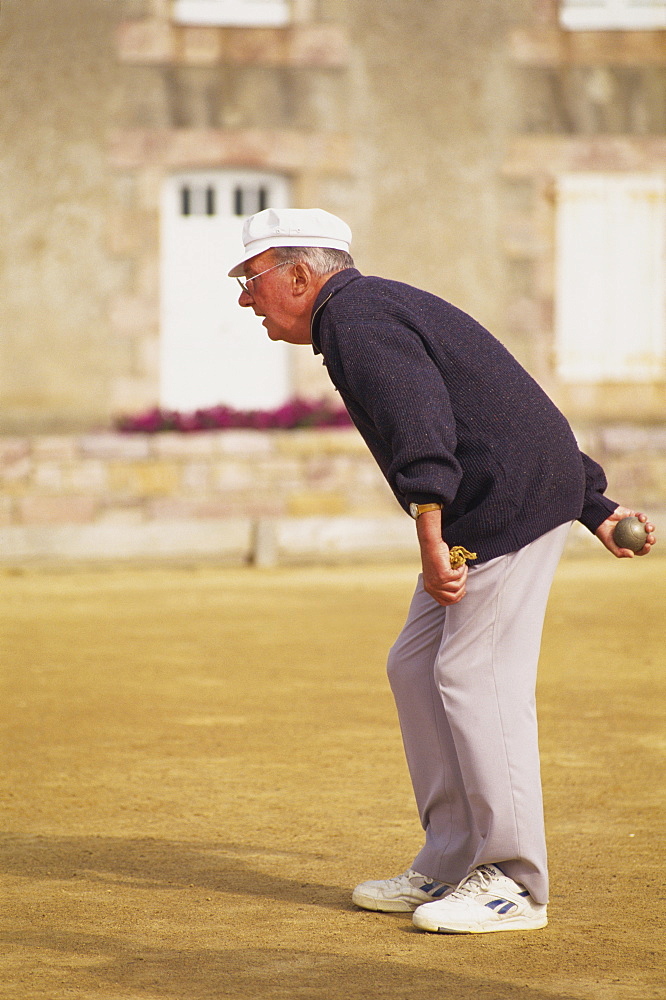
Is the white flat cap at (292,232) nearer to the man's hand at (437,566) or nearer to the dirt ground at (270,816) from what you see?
the man's hand at (437,566)

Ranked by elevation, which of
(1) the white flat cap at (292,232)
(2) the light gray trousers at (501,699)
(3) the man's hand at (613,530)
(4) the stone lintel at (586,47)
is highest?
(4) the stone lintel at (586,47)

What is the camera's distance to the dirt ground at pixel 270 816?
3219mm

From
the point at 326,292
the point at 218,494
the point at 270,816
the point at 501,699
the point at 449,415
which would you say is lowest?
the point at 218,494

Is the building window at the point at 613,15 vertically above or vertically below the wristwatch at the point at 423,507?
above

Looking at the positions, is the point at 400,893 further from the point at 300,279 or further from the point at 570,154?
the point at 570,154

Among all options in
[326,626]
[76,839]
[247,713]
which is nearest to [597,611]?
[326,626]

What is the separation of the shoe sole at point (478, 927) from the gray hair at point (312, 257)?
1.57 m

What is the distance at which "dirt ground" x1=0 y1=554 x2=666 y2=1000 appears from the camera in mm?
3219

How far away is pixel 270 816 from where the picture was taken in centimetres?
457

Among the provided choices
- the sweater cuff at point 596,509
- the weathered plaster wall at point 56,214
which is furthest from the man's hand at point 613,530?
the weathered plaster wall at point 56,214

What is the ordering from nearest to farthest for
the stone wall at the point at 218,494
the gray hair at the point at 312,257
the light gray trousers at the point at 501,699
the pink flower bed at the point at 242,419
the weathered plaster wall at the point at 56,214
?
the light gray trousers at the point at 501,699 < the gray hair at the point at 312,257 < the stone wall at the point at 218,494 < the pink flower bed at the point at 242,419 < the weathered plaster wall at the point at 56,214

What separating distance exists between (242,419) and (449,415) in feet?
32.7

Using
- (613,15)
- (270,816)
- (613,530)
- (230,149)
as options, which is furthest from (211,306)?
(613,530)

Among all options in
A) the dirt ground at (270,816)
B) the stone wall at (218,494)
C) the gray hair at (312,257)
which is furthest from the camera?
the stone wall at (218,494)
